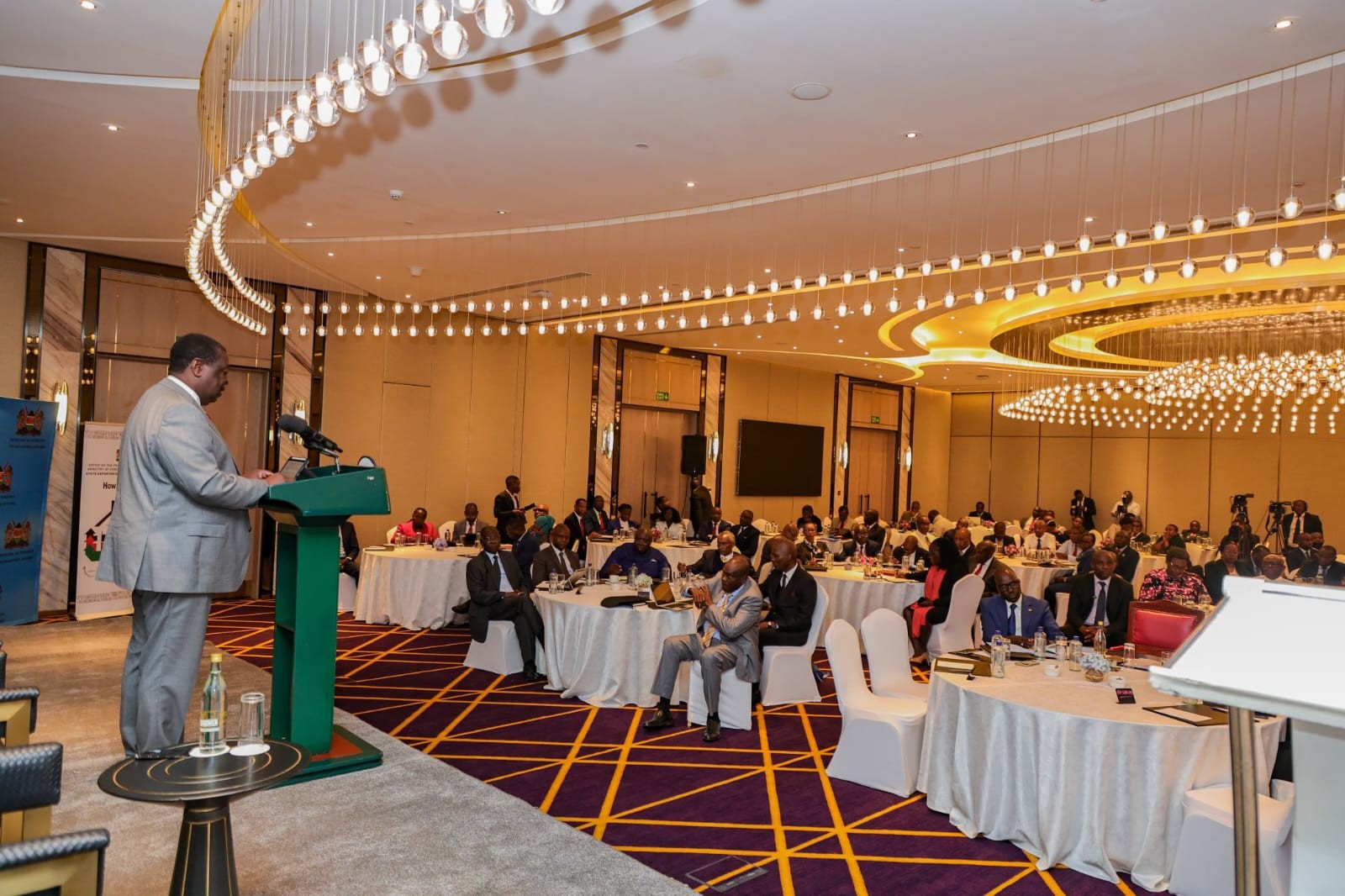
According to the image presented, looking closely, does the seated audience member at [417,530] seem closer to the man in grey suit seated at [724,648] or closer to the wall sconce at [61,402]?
the wall sconce at [61,402]

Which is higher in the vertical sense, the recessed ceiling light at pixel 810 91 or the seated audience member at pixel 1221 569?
the recessed ceiling light at pixel 810 91

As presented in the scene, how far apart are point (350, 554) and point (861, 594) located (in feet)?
19.7

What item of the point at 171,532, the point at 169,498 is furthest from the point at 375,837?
the point at 169,498

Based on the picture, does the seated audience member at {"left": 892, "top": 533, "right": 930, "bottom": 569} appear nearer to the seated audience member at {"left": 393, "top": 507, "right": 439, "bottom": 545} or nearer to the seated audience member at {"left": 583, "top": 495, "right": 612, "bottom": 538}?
the seated audience member at {"left": 583, "top": 495, "right": 612, "bottom": 538}

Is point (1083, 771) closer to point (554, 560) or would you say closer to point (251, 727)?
point (251, 727)

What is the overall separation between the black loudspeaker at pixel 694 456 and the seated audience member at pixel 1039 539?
20.0ft

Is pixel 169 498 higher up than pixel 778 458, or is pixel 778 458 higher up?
pixel 778 458

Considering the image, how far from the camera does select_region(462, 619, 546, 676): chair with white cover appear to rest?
299 inches

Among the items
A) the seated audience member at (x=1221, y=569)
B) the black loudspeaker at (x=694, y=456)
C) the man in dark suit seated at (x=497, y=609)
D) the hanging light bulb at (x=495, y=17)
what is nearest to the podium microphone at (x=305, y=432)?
the hanging light bulb at (x=495, y=17)

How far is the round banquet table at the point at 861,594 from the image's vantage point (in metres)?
9.10

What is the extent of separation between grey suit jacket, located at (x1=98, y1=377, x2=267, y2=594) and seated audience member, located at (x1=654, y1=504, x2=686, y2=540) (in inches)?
350

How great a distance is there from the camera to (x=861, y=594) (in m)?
9.23

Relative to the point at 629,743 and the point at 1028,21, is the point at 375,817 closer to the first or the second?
the point at 629,743

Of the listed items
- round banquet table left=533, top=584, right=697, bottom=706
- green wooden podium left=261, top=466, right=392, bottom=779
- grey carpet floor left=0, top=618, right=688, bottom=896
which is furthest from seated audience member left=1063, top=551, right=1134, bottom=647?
green wooden podium left=261, top=466, right=392, bottom=779
